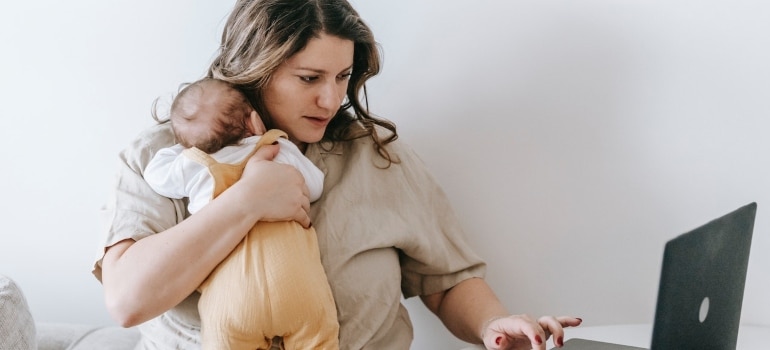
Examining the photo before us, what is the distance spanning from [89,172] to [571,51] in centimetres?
106

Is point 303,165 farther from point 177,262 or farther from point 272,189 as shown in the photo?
point 177,262

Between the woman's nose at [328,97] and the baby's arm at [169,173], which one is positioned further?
the woman's nose at [328,97]

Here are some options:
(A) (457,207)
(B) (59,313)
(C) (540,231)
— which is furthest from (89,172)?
(C) (540,231)

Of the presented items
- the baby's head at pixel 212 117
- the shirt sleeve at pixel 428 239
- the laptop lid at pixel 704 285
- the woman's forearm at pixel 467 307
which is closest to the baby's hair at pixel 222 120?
the baby's head at pixel 212 117

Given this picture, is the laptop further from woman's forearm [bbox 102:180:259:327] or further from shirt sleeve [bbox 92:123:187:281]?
shirt sleeve [bbox 92:123:187:281]

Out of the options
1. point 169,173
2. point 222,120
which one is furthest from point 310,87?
point 169,173

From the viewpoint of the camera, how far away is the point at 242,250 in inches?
54.9

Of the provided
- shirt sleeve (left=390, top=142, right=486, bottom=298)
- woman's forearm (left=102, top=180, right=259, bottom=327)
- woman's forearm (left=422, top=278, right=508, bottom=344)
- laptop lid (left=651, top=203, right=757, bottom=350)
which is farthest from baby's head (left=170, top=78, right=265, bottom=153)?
laptop lid (left=651, top=203, right=757, bottom=350)

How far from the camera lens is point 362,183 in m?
1.63

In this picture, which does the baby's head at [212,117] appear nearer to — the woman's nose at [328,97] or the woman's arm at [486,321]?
the woman's nose at [328,97]

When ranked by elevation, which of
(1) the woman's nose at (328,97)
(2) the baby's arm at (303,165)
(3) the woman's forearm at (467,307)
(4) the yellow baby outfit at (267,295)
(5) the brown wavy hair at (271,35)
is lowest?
(3) the woman's forearm at (467,307)

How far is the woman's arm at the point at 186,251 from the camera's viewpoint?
139 centimetres

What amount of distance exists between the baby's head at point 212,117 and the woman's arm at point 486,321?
49 cm

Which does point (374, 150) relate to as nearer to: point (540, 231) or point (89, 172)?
point (540, 231)
